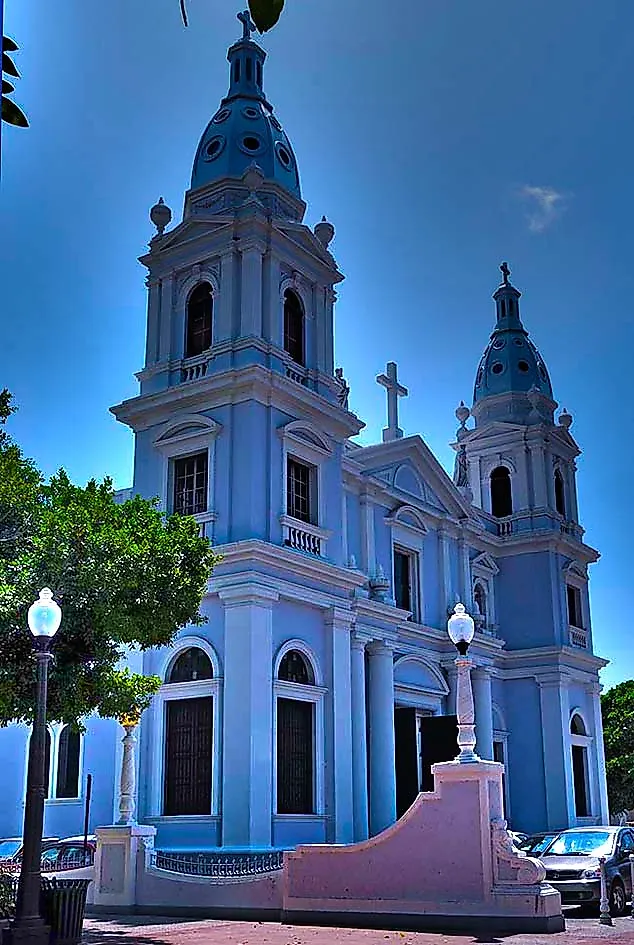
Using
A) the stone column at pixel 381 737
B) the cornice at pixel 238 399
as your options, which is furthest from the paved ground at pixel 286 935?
the cornice at pixel 238 399

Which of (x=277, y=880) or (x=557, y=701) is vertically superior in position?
(x=557, y=701)

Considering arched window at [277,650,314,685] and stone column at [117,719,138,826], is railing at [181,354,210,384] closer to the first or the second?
arched window at [277,650,314,685]

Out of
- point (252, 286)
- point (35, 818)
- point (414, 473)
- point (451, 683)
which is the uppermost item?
point (252, 286)

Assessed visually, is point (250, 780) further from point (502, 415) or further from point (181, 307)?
point (502, 415)

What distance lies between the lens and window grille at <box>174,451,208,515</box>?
24891 millimetres

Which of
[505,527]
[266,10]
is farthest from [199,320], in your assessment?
[266,10]

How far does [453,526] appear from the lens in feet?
112

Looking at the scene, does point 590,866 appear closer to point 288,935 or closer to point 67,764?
point 288,935

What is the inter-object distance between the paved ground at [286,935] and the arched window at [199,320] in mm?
13187

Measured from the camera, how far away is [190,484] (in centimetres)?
2520

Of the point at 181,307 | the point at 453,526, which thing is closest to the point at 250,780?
the point at 181,307

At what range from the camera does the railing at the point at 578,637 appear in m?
37.3

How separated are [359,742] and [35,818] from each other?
14147mm

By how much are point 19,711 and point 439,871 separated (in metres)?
6.44
